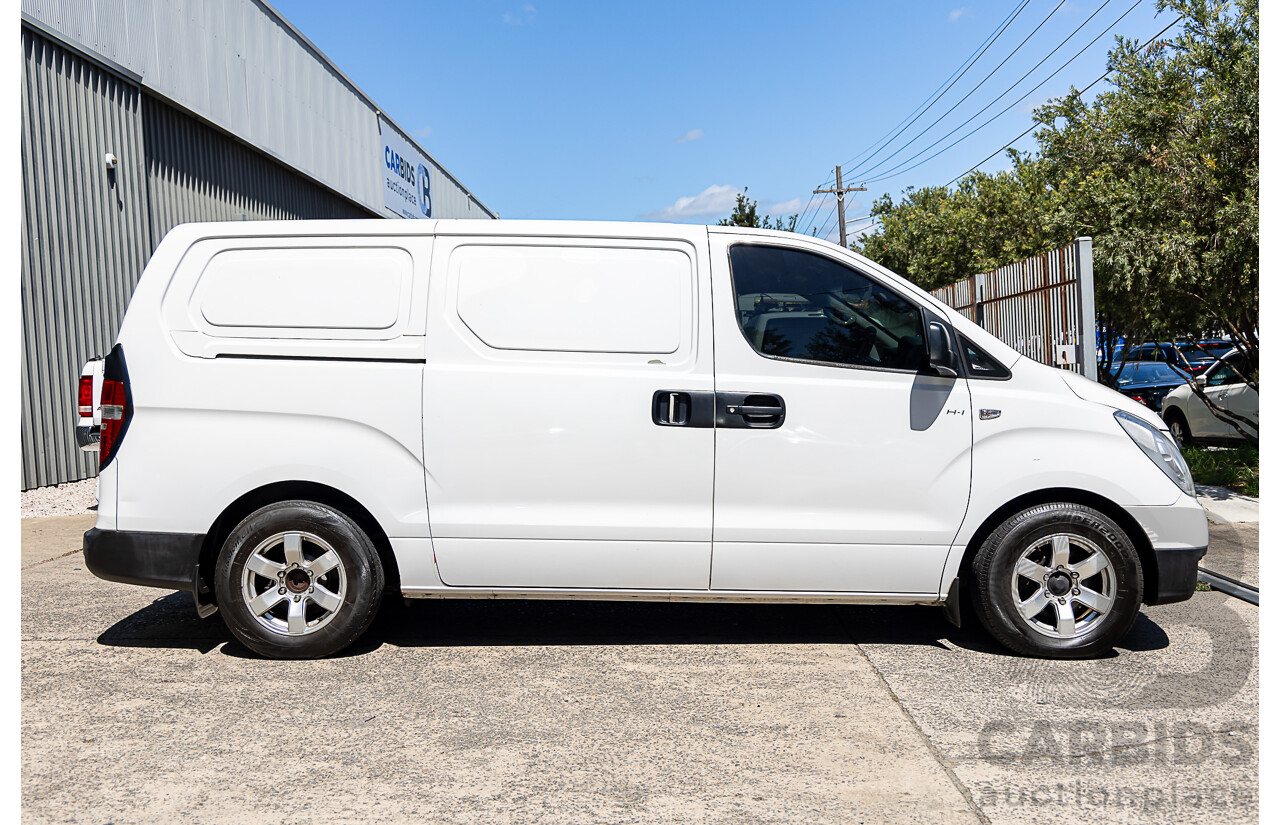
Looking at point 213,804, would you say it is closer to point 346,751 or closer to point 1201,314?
point 346,751

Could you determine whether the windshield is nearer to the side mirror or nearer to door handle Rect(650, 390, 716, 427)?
the side mirror

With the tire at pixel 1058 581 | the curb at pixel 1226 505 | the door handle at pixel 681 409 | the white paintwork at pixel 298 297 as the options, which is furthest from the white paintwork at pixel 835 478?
the curb at pixel 1226 505

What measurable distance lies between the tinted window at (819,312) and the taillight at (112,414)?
119 inches

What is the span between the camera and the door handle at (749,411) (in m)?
4.69

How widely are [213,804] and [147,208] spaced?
35.3ft

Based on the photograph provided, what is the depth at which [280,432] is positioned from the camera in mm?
4719

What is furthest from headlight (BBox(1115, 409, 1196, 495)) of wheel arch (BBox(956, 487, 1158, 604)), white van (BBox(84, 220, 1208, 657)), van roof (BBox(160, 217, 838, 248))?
van roof (BBox(160, 217, 838, 248))

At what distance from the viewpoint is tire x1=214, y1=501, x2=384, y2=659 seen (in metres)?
4.72

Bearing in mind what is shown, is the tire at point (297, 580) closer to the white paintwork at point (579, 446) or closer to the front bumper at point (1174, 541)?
the white paintwork at point (579, 446)

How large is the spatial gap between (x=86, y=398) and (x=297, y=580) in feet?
4.65

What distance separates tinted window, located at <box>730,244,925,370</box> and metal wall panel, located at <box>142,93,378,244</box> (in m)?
10.1

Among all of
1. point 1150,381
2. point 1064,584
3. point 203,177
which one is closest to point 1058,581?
point 1064,584

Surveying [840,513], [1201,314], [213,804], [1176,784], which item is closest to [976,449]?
[840,513]

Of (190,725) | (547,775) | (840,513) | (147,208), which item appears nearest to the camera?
(547,775)
